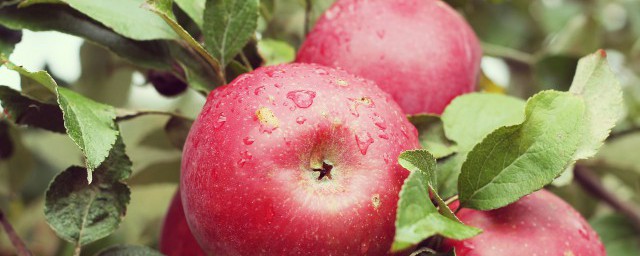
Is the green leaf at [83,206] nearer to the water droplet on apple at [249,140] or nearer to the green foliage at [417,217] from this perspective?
the water droplet on apple at [249,140]

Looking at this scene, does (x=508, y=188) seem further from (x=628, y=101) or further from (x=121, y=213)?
(x=628, y=101)

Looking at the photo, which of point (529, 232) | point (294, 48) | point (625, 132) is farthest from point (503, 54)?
point (529, 232)

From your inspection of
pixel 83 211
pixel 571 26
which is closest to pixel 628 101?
pixel 571 26

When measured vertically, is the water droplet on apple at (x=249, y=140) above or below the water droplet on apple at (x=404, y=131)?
above

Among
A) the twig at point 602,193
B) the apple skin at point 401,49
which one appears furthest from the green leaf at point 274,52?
the twig at point 602,193

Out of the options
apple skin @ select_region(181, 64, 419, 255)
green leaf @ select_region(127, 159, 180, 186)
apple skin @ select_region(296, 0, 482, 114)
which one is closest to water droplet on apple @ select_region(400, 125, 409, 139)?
apple skin @ select_region(181, 64, 419, 255)

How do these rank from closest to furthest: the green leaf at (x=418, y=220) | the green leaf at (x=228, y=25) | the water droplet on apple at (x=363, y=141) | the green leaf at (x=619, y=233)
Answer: the green leaf at (x=418, y=220)
the water droplet on apple at (x=363, y=141)
the green leaf at (x=228, y=25)
the green leaf at (x=619, y=233)
